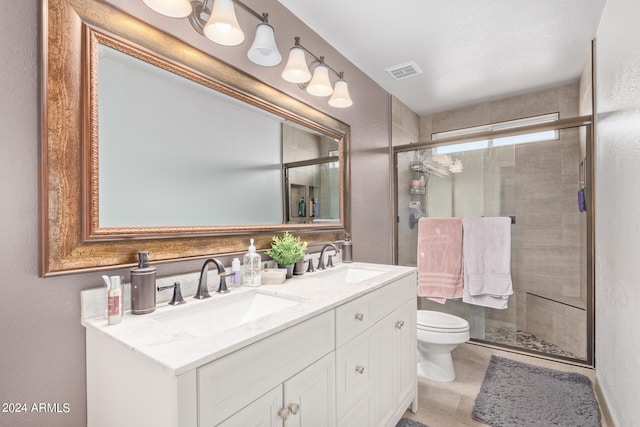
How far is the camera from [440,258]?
2.79m

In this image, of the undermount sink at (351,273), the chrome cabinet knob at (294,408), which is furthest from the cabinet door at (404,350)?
the chrome cabinet knob at (294,408)

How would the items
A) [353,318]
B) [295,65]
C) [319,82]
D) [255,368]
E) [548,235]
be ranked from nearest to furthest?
[255,368]
[353,318]
[295,65]
[319,82]
[548,235]

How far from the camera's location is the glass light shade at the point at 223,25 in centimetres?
125

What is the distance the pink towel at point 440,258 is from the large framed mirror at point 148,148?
1513 millimetres

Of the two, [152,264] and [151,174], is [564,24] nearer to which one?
[151,174]

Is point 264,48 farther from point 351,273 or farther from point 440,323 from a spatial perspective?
point 440,323

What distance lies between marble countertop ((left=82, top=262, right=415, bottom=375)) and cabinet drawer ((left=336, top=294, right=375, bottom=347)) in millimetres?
36

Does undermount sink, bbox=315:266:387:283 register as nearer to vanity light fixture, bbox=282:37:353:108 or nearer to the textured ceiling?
vanity light fixture, bbox=282:37:353:108

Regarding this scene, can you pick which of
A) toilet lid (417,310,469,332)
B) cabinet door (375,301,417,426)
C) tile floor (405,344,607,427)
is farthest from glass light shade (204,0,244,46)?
tile floor (405,344,607,427)

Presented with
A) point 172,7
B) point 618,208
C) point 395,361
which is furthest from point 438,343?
point 172,7

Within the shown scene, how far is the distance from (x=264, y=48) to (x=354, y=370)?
148 centimetres

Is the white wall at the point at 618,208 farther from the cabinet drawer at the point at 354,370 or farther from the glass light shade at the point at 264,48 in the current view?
the glass light shade at the point at 264,48

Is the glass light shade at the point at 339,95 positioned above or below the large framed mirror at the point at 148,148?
above

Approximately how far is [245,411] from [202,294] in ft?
1.69
